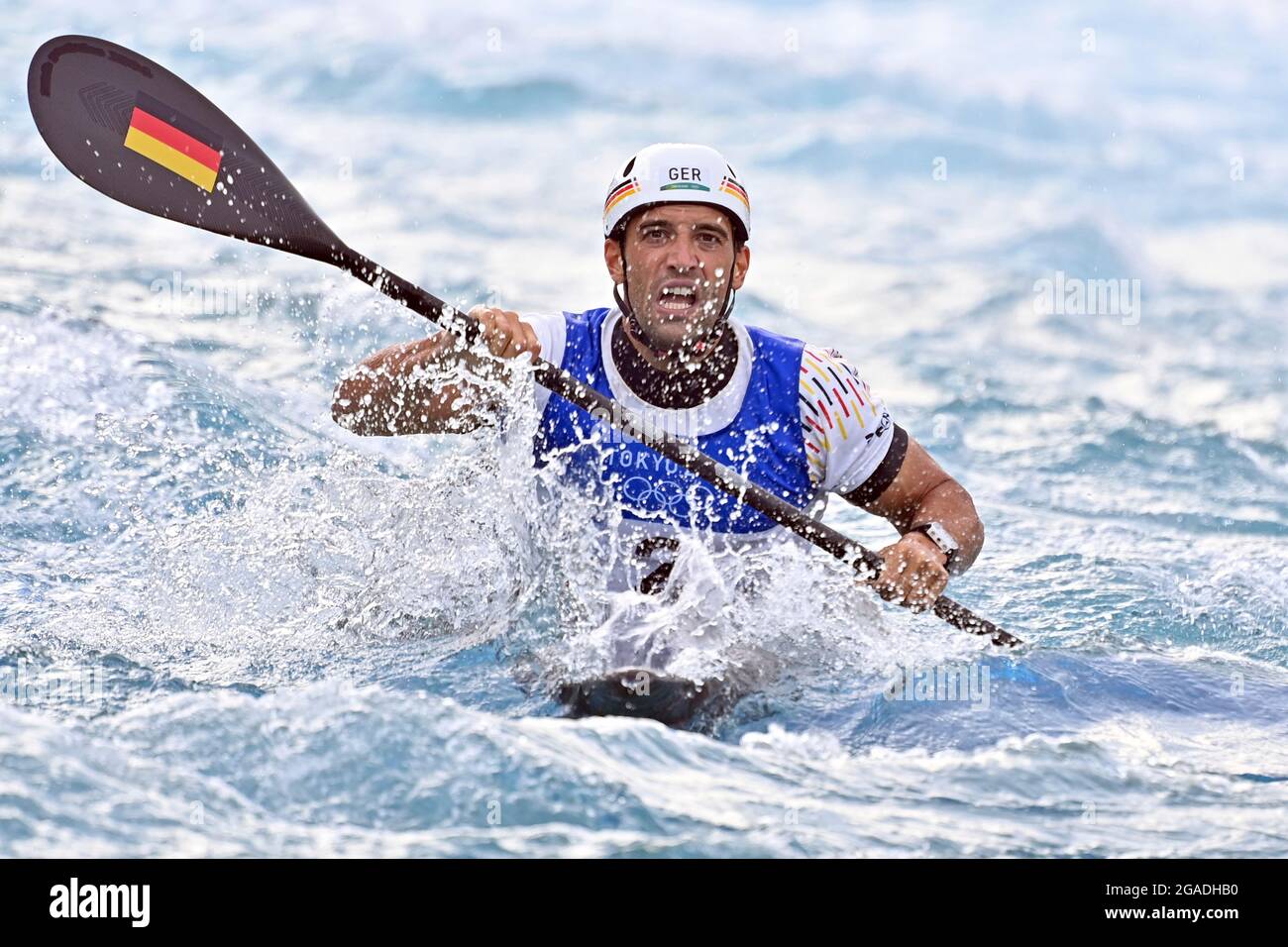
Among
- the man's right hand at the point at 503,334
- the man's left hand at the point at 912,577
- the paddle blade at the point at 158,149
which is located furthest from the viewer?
the paddle blade at the point at 158,149

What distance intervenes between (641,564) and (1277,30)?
14930mm

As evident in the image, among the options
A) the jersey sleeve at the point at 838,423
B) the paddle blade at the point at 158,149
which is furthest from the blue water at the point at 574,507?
the paddle blade at the point at 158,149

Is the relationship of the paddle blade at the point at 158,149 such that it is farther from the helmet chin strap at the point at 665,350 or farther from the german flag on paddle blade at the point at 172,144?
the helmet chin strap at the point at 665,350

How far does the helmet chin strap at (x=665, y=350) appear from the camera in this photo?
14.4ft

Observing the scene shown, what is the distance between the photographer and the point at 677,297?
14.1 feet

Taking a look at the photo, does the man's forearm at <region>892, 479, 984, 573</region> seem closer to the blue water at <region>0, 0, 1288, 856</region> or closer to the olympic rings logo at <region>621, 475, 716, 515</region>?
the blue water at <region>0, 0, 1288, 856</region>

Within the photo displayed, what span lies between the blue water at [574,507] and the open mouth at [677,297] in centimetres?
60

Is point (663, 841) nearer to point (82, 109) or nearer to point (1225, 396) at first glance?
point (82, 109)

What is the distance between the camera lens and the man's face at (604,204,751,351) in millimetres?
4277

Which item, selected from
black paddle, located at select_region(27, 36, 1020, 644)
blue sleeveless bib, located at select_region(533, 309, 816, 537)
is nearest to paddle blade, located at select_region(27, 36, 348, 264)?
black paddle, located at select_region(27, 36, 1020, 644)

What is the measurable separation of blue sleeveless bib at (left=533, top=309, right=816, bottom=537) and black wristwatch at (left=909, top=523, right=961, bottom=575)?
14.7 inches

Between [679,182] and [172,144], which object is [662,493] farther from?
[172,144]

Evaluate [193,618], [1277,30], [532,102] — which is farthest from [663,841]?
[1277,30]

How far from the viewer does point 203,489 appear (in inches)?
234
